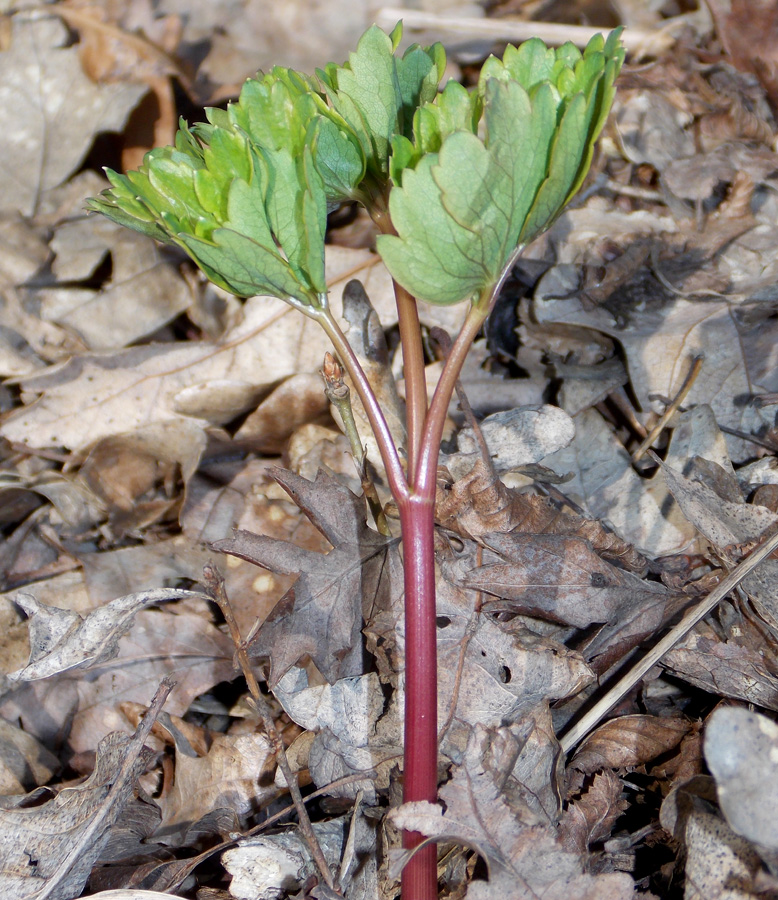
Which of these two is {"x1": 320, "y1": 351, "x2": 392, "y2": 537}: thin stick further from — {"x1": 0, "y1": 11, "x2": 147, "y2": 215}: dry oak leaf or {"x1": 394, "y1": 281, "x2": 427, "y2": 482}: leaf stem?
{"x1": 0, "y1": 11, "x2": 147, "y2": 215}: dry oak leaf

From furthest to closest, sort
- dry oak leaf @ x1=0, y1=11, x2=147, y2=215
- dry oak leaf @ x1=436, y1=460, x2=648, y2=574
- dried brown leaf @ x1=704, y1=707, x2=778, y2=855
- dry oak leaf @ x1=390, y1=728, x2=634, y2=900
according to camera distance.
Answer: dry oak leaf @ x1=0, y1=11, x2=147, y2=215 < dry oak leaf @ x1=436, y1=460, x2=648, y2=574 < dry oak leaf @ x1=390, y1=728, x2=634, y2=900 < dried brown leaf @ x1=704, y1=707, x2=778, y2=855

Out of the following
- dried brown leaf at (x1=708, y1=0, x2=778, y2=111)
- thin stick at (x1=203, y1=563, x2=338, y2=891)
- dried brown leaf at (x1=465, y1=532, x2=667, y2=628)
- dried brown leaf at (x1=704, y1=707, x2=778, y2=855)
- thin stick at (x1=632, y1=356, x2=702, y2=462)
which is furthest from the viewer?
dried brown leaf at (x1=708, y1=0, x2=778, y2=111)

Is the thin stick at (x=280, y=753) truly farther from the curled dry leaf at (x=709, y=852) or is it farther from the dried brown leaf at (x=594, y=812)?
the curled dry leaf at (x=709, y=852)

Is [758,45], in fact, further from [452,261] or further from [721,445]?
[452,261]

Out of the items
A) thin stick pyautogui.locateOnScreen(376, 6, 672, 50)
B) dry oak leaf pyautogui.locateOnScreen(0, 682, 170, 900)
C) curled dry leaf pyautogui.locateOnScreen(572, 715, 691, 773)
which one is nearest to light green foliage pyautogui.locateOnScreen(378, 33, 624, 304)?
curled dry leaf pyautogui.locateOnScreen(572, 715, 691, 773)

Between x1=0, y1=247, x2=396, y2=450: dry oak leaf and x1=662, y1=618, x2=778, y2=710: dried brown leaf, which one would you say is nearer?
x1=662, y1=618, x2=778, y2=710: dried brown leaf

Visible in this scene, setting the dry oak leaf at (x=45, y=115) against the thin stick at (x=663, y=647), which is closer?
the thin stick at (x=663, y=647)

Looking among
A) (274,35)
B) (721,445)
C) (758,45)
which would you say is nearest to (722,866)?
(721,445)

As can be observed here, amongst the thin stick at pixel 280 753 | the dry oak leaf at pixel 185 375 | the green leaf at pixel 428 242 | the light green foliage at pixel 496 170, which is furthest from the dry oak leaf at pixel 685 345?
the thin stick at pixel 280 753
